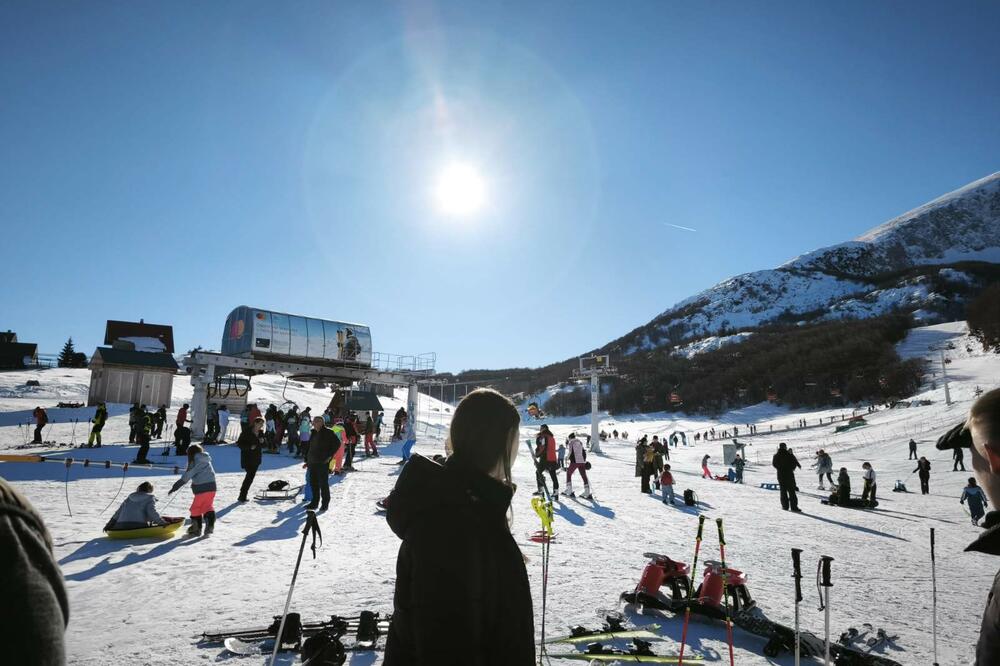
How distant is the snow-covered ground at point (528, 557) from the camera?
18.3 ft

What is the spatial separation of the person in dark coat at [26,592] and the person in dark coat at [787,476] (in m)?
16.6

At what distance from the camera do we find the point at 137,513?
8.54 metres

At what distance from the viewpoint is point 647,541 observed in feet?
32.5

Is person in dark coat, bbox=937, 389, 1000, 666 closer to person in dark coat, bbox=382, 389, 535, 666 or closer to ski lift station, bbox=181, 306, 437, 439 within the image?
person in dark coat, bbox=382, 389, 535, 666

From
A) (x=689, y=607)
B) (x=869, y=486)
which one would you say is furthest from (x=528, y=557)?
(x=869, y=486)

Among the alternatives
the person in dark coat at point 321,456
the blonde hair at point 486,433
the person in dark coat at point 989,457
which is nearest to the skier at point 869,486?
the person in dark coat at point 321,456

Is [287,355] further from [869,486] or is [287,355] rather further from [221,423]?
[869,486]

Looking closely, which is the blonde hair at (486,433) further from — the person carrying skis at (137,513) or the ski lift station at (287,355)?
the ski lift station at (287,355)

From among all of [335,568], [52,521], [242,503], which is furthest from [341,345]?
[335,568]

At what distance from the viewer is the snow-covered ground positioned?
557 centimetres

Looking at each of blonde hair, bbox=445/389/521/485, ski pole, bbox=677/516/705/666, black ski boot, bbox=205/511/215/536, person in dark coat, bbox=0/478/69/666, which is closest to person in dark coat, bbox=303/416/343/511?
black ski boot, bbox=205/511/215/536

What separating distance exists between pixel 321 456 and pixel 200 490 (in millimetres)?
2330

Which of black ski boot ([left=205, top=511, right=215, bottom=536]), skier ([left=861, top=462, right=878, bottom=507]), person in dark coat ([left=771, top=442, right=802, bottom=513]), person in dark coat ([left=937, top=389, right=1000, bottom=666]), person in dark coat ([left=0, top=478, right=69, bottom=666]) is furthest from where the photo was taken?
skier ([left=861, top=462, right=878, bottom=507])

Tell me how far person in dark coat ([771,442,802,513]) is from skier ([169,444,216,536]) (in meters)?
14.3
